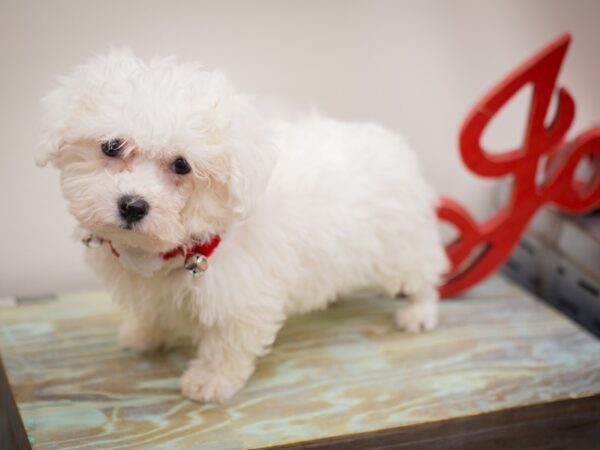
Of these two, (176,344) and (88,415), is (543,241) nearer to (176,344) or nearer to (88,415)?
(176,344)

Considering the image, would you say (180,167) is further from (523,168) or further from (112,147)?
(523,168)

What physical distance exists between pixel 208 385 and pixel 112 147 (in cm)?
48

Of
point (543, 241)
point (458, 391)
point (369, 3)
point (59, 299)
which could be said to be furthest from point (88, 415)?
point (543, 241)

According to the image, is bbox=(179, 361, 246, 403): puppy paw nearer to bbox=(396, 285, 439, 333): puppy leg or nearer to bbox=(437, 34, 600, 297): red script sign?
bbox=(396, 285, 439, 333): puppy leg

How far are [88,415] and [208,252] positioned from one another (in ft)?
1.20

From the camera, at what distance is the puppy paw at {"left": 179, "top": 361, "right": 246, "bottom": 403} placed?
1.28 m

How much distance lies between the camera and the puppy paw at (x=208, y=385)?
1.28 metres

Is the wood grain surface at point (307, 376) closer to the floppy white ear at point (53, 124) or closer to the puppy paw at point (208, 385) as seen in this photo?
the puppy paw at point (208, 385)

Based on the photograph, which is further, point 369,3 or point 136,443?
point 369,3

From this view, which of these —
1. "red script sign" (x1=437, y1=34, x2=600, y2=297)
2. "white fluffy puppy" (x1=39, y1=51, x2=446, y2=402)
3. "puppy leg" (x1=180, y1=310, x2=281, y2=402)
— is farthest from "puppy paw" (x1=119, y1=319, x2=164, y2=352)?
"red script sign" (x1=437, y1=34, x2=600, y2=297)

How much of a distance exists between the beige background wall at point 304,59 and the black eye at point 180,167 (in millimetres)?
575

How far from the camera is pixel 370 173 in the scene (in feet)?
4.64

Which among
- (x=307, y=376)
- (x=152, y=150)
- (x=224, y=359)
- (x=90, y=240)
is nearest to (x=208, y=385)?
(x=224, y=359)

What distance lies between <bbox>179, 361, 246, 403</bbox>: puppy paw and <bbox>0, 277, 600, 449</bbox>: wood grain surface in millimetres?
19
